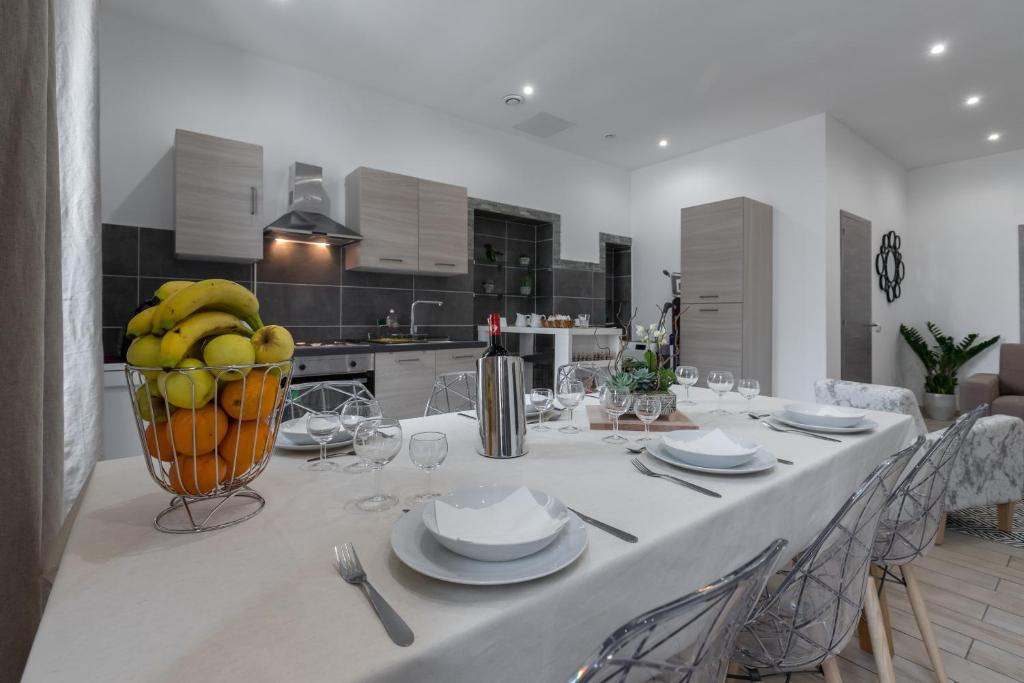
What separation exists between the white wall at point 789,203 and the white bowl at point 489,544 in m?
4.36

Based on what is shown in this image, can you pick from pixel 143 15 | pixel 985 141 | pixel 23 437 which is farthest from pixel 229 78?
pixel 985 141

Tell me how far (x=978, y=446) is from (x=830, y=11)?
2521 millimetres

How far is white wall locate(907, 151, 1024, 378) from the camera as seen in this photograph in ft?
16.9

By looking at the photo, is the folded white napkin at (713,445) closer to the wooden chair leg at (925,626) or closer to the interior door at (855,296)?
the wooden chair leg at (925,626)

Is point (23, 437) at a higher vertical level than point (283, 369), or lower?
lower

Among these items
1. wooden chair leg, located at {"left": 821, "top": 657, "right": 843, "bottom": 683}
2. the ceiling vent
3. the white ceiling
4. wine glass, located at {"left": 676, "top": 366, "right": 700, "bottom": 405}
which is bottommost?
wooden chair leg, located at {"left": 821, "top": 657, "right": 843, "bottom": 683}

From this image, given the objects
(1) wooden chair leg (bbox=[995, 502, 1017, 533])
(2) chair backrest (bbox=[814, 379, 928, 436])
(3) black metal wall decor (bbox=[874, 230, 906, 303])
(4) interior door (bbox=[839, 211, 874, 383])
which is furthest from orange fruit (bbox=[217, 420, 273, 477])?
(3) black metal wall decor (bbox=[874, 230, 906, 303])

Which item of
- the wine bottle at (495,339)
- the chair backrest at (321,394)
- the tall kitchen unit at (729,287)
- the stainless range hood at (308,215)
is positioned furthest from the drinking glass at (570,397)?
the tall kitchen unit at (729,287)

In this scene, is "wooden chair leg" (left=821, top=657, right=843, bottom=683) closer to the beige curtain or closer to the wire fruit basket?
the wire fruit basket

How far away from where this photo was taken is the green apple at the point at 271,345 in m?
0.78

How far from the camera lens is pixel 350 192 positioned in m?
3.66

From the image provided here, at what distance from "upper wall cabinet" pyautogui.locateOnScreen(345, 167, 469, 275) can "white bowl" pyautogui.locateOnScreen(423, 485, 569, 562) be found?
3041 millimetres

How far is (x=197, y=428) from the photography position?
73cm

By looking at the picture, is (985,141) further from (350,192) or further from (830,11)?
(350,192)
